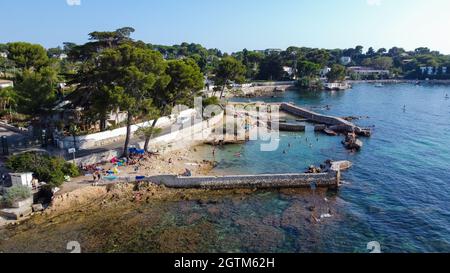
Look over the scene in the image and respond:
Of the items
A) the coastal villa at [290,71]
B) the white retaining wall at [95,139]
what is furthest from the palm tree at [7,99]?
the coastal villa at [290,71]

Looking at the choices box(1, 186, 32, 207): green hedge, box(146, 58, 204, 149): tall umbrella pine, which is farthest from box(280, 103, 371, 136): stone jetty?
box(1, 186, 32, 207): green hedge

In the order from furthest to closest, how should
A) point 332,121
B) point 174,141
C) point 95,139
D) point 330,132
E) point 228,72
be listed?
point 228,72, point 332,121, point 330,132, point 174,141, point 95,139

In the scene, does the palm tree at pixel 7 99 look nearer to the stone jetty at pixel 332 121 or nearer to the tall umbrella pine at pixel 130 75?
the tall umbrella pine at pixel 130 75

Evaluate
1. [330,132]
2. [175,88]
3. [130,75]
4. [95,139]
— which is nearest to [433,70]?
[330,132]

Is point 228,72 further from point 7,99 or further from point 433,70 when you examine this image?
point 433,70

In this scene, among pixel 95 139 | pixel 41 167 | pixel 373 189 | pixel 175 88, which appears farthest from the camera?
pixel 175 88

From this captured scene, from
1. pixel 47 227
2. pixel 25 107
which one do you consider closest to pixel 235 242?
pixel 47 227

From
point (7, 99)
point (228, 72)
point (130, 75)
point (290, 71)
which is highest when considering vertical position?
point (290, 71)

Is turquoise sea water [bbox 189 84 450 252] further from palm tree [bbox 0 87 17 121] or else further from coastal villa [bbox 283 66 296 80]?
coastal villa [bbox 283 66 296 80]
